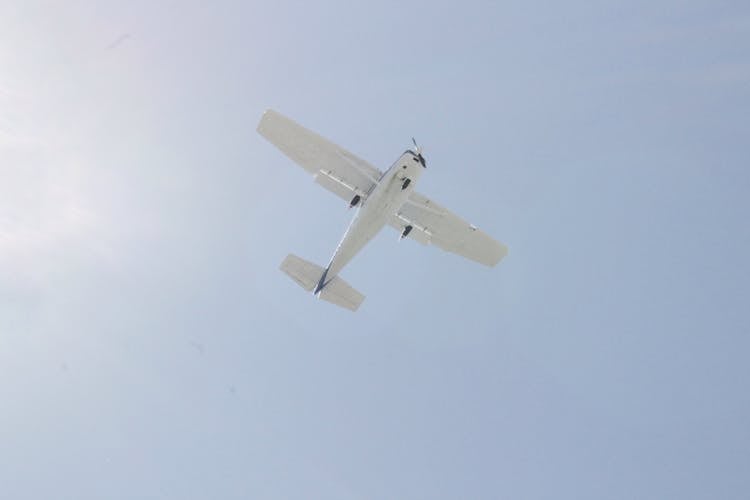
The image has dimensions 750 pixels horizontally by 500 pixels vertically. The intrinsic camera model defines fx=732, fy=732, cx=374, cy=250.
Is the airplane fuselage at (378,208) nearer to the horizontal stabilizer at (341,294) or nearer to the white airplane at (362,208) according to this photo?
the white airplane at (362,208)

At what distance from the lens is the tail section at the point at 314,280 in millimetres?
40344

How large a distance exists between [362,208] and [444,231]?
5.83 meters

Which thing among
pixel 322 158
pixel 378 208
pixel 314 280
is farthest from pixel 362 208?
pixel 314 280

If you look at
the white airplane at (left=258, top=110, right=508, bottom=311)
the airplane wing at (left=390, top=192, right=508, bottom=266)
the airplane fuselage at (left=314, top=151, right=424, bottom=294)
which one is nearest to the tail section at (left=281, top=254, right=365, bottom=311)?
the white airplane at (left=258, top=110, right=508, bottom=311)

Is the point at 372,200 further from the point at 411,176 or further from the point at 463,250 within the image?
the point at 463,250

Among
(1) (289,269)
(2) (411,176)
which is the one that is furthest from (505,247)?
(1) (289,269)

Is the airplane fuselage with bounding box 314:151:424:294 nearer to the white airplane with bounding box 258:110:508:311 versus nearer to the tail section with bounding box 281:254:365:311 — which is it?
the white airplane with bounding box 258:110:508:311

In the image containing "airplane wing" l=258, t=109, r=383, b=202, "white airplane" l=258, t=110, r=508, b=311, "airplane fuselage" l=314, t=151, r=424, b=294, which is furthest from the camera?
"airplane wing" l=258, t=109, r=383, b=202

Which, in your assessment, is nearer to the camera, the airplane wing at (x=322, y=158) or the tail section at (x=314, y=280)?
the airplane wing at (x=322, y=158)

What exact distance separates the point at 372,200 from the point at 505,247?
30.6 ft

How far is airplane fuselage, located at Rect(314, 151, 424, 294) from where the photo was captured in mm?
35250

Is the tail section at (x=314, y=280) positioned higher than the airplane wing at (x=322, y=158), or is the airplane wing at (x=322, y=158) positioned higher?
the airplane wing at (x=322, y=158)

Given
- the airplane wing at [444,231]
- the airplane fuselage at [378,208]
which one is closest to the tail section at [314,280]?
the airplane fuselage at [378,208]

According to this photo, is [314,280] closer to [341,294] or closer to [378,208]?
[341,294]
